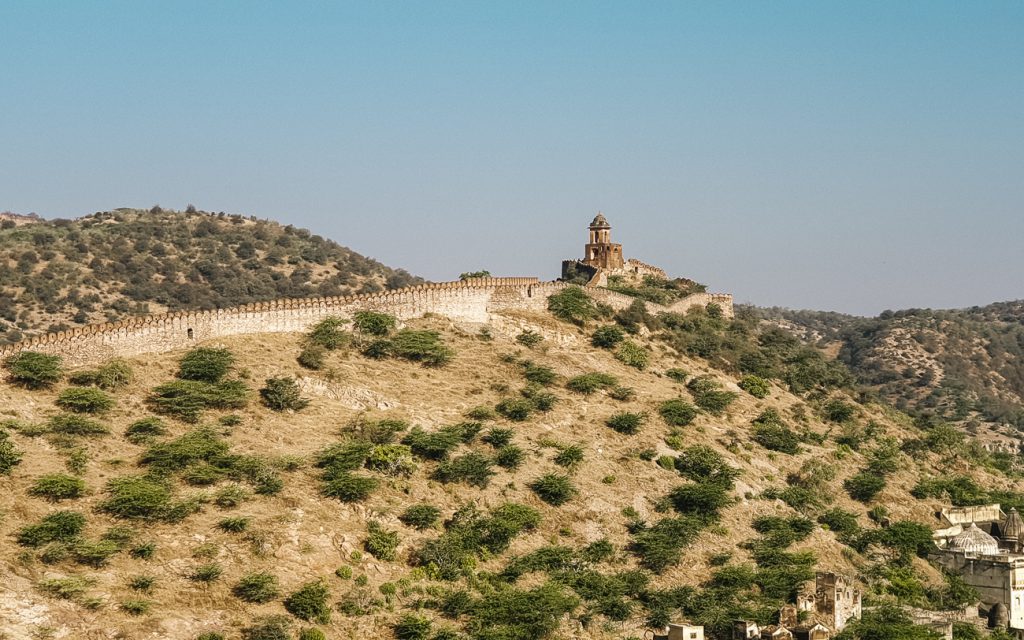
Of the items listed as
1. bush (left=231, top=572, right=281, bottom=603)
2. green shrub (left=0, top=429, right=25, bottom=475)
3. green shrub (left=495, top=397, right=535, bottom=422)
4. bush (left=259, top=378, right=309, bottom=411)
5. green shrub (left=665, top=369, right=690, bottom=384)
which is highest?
green shrub (left=665, top=369, right=690, bottom=384)

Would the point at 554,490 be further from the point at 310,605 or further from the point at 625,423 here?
the point at 310,605

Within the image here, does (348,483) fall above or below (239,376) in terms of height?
below

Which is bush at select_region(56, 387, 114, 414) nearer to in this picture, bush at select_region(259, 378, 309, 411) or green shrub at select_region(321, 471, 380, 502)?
bush at select_region(259, 378, 309, 411)

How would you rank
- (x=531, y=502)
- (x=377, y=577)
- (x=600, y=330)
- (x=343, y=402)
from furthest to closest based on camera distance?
(x=600, y=330)
(x=343, y=402)
(x=531, y=502)
(x=377, y=577)

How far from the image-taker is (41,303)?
262 feet

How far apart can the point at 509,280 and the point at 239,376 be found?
16.5m

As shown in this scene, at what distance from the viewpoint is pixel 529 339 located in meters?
56.5

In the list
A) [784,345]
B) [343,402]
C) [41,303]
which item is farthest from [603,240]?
[41,303]

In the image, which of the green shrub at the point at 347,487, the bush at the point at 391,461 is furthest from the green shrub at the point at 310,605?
the bush at the point at 391,461

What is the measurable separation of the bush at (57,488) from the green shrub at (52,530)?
977 millimetres

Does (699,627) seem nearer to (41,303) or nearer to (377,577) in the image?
(377,577)

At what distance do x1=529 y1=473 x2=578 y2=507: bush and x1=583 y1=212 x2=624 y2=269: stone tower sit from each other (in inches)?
1062

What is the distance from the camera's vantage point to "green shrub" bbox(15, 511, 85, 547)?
3506 centimetres

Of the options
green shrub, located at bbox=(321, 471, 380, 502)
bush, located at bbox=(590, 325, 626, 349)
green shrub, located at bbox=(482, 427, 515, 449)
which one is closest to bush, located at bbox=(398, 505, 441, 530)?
green shrub, located at bbox=(321, 471, 380, 502)
